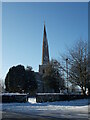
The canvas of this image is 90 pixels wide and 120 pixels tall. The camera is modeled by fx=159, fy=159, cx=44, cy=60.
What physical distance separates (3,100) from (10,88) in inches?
602

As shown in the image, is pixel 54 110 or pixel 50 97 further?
pixel 50 97

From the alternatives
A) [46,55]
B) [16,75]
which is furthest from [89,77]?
[46,55]

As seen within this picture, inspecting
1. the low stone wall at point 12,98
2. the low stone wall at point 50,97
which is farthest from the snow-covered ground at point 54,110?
the low stone wall at point 50,97

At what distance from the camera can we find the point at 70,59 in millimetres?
25781

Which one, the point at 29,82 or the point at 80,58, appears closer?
the point at 80,58

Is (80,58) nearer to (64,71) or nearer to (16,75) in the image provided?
(64,71)

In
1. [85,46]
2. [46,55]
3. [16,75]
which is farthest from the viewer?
[46,55]

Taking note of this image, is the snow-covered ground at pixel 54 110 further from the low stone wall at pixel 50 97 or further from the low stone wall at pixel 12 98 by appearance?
the low stone wall at pixel 50 97

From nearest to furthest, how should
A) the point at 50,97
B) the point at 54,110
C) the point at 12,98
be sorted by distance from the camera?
the point at 54,110 → the point at 12,98 → the point at 50,97

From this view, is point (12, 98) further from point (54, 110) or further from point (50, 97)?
point (54, 110)

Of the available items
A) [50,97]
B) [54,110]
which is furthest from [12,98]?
[54,110]

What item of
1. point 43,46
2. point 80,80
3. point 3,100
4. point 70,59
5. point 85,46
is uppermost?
point 43,46

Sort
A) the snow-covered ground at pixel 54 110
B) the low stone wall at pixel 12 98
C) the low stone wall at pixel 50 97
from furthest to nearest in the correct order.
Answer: the low stone wall at pixel 50 97 → the low stone wall at pixel 12 98 → the snow-covered ground at pixel 54 110

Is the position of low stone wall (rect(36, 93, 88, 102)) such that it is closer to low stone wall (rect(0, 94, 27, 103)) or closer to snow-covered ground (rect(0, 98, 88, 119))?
low stone wall (rect(0, 94, 27, 103))
